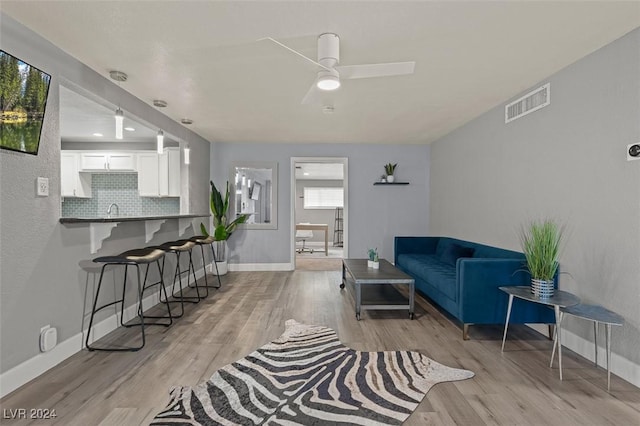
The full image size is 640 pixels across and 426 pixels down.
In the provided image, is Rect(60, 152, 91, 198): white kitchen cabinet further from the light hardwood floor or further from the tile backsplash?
the light hardwood floor

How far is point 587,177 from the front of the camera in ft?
8.61

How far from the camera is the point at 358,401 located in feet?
6.54

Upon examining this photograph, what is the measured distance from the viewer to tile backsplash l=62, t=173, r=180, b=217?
233 inches

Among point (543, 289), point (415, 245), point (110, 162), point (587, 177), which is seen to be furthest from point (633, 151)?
point (110, 162)

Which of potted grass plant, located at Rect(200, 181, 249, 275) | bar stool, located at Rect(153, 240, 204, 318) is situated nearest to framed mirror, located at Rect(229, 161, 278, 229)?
potted grass plant, located at Rect(200, 181, 249, 275)

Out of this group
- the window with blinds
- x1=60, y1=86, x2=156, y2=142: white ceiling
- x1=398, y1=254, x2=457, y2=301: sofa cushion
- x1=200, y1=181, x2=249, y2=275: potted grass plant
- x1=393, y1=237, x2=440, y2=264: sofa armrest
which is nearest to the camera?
x1=398, y1=254, x2=457, y2=301: sofa cushion

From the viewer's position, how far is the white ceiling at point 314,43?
2016 mm

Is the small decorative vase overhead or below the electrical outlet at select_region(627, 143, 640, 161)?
below

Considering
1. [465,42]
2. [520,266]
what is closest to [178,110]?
[465,42]

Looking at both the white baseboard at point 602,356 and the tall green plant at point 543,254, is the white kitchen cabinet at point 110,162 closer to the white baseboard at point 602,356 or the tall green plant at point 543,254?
the tall green plant at point 543,254

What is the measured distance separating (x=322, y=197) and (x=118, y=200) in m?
6.56

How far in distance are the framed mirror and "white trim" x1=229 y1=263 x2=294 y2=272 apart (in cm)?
68

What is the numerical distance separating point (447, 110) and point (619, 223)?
2237mm

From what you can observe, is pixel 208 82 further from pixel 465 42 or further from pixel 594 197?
pixel 594 197
